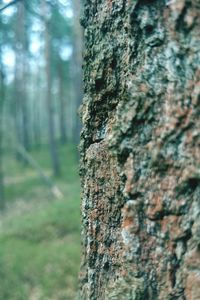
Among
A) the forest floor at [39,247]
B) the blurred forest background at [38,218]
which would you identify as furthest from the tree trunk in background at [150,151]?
the forest floor at [39,247]

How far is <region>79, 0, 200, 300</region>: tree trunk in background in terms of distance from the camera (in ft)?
5.01

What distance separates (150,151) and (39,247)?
9561 mm

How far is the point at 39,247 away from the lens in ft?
35.1

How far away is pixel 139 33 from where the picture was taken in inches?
67.3

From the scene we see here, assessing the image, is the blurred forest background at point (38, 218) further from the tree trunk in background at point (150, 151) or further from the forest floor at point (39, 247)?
the tree trunk in background at point (150, 151)

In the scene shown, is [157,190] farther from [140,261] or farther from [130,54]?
[130,54]

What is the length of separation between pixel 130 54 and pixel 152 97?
261mm

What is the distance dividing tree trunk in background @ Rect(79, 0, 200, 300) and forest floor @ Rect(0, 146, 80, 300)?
6504 mm

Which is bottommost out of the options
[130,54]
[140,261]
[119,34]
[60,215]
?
[140,261]

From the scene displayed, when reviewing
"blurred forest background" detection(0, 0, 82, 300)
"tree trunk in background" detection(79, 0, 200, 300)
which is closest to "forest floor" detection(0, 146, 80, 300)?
"blurred forest background" detection(0, 0, 82, 300)

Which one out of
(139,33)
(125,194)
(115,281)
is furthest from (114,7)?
(115,281)

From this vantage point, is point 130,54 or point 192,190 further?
point 130,54

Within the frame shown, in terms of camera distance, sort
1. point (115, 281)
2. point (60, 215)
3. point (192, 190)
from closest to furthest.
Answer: point (192, 190), point (115, 281), point (60, 215)

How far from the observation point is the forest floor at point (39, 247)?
8328mm
